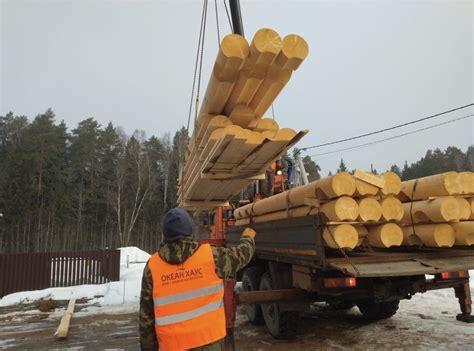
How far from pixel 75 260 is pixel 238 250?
45.1ft

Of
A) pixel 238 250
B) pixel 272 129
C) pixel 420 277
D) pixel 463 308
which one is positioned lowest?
pixel 463 308

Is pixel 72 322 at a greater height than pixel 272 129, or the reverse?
pixel 272 129

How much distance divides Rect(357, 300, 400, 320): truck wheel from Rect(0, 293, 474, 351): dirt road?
0.14 metres

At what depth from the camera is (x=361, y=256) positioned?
16.1 feet

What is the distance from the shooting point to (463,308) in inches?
225

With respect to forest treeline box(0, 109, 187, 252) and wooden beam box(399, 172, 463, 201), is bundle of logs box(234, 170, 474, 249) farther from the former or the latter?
forest treeline box(0, 109, 187, 252)

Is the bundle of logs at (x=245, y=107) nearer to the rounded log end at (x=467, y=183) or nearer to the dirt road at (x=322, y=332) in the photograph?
the rounded log end at (x=467, y=183)

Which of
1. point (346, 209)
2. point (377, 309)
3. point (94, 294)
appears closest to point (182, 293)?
point (346, 209)

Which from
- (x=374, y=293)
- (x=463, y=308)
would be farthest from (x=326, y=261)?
(x=463, y=308)

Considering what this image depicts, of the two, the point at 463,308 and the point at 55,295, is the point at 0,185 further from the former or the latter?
the point at 463,308

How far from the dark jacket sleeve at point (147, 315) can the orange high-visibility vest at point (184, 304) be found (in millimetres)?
78

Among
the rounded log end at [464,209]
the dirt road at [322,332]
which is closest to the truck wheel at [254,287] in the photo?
the dirt road at [322,332]

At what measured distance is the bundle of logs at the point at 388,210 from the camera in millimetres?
4656

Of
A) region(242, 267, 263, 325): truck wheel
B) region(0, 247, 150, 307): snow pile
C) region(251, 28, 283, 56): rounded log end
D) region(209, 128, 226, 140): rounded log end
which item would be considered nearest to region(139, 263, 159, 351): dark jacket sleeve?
region(209, 128, 226, 140): rounded log end
